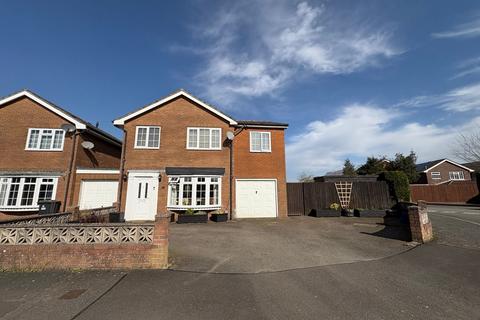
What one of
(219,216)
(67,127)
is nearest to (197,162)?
(219,216)

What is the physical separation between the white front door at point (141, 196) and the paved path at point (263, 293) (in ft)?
28.8

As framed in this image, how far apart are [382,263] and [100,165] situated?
18.4m

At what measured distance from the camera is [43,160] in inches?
580

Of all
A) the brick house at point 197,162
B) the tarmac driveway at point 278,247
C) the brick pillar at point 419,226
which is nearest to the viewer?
the tarmac driveway at point 278,247

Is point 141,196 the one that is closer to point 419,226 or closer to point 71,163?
point 71,163

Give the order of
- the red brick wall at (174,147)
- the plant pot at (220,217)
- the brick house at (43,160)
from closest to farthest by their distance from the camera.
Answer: the plant pot at (220,217) < the brick house at (43,160) < the red brick wall at (174,147)

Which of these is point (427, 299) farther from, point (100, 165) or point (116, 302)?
point (100, 165)

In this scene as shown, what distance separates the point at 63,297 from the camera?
4.32 m

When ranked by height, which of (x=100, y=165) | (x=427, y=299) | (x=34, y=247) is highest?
(x=100, y=165)

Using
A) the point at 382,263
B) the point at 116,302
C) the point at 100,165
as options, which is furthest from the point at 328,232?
the point at 100,165

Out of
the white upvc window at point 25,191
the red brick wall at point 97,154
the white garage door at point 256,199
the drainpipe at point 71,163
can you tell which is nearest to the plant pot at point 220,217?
the white garage door at point 256,199

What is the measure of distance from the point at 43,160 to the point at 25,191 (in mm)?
2059

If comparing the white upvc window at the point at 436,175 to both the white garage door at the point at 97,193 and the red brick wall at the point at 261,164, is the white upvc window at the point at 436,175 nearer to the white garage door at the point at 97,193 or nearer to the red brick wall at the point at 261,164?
the red brick wall at the point at 261,164

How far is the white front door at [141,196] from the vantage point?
14055 mm
